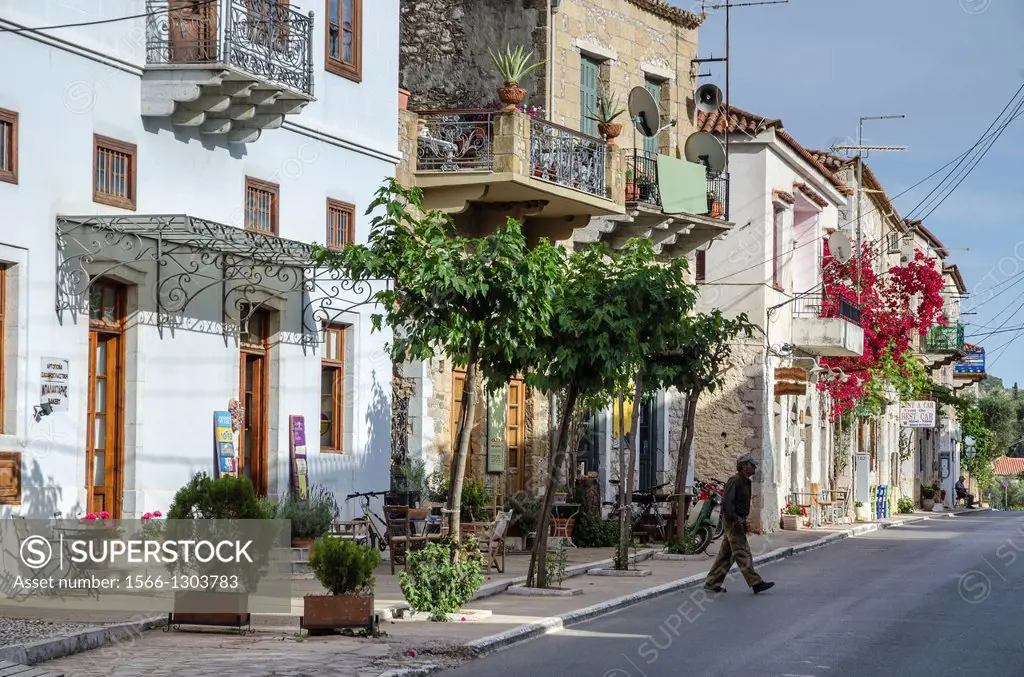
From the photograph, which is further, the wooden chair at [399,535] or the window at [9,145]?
the wooden chair at [399,535]

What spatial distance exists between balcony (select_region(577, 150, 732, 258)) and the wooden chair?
358 inches

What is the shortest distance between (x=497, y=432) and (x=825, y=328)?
45.5 ft

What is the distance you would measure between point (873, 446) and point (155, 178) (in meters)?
39.7

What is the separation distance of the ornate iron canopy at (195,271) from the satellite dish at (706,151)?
1130 cm

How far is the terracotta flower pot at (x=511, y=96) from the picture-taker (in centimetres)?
2434

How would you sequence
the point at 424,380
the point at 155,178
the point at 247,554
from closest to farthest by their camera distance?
the point at 247,554
the point at 155,178
the point at 424,380

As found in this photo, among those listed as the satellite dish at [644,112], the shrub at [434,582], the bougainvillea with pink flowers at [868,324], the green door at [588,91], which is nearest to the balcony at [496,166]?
the green door at [588,91]

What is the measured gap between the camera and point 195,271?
19.0 meters

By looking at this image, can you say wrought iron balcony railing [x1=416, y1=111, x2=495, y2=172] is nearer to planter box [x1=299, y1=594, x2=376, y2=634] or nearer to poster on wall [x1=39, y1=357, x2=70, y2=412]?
poster on wall [x1=39, y1=357, x2=70, y2=412]

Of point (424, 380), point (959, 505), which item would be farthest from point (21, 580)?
point (959, 505)

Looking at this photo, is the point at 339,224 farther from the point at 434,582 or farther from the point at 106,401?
the point at 434,582

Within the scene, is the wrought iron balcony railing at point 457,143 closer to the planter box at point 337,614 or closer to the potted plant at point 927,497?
the planter box at point 337,614

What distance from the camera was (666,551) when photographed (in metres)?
26.2

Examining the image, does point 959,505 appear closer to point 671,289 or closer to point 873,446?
point 873,446
